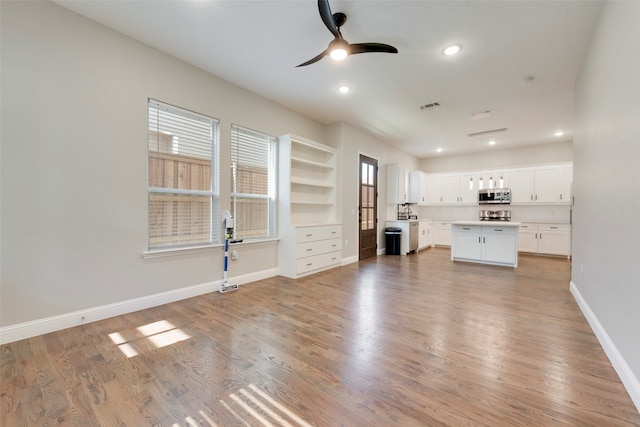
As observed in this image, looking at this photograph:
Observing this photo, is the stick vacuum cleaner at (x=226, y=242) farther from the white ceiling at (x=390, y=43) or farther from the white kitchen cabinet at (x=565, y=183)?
the white kitchen cabinet at (x=565, y=183)

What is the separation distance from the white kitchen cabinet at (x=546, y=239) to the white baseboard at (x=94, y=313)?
25.2 feet

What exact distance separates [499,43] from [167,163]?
413 cm

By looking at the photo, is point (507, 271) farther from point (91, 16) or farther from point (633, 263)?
point (91, 16)

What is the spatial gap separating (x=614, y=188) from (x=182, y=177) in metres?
4.29

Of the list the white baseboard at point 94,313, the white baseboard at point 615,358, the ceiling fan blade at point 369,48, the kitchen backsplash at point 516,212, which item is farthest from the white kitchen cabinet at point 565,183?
the white baseboard at point 94,313

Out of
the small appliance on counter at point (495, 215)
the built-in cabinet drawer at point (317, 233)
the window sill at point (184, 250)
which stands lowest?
the window sill at point (184, 250)

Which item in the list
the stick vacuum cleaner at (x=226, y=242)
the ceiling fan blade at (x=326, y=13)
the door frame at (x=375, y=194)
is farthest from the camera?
the door frame at (x=375, y=194)

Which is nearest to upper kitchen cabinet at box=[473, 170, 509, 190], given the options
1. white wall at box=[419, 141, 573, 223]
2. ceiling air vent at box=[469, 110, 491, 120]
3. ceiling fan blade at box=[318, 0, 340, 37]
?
white wall at box=[419, 141, 573, 223]

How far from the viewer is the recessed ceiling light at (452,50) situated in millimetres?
3043

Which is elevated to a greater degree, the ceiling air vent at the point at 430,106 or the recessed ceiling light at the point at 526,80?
the recessed ceiling light at the point at 526,80

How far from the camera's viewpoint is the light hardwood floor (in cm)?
149

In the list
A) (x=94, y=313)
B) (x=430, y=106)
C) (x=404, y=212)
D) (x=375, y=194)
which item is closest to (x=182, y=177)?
(x=94, y=313)

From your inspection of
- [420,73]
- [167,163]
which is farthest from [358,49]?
[167,163]

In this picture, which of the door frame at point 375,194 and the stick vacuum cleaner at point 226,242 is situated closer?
the stick vacuum cleaner at point 226,242
